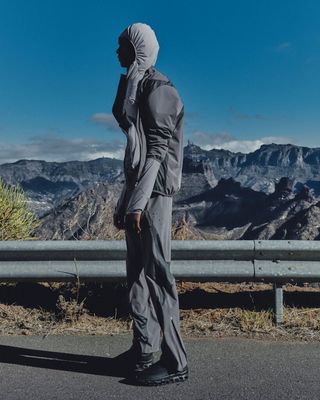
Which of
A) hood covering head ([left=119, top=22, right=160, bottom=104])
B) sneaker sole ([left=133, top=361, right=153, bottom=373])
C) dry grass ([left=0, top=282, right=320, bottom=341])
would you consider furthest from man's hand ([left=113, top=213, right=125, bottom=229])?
dry grass ([left=0, top=282, right=320, bottom=341])

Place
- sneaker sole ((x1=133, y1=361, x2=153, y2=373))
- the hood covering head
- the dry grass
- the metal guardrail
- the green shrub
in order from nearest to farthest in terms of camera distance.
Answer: the hood covering head → sneaker sole ((x1=133, y1=361, x2=153, y2=373)) → the dry grass → the metal guardrail → the green shrub

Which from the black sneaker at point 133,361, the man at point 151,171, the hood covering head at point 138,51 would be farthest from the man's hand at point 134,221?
the black sneaker at point 133,361

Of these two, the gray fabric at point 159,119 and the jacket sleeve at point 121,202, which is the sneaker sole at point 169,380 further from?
the gray fabric at point 159,119

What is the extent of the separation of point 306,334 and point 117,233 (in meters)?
2.59

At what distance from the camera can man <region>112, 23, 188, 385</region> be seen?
3287 mm

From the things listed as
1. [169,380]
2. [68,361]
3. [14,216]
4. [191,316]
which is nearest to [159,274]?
[169,380]

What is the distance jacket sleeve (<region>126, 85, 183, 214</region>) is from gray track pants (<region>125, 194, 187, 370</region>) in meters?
0.14

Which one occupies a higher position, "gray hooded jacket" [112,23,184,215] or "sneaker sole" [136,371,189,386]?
"gray hooded jacket" [112,23,184,215]

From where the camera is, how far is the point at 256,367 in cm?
376

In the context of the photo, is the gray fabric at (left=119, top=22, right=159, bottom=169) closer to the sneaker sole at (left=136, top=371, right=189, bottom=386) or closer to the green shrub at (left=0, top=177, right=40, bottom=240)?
the sneaker sole at (left=136, top=371, right=189, bottom=386)

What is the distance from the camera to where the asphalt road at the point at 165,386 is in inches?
131

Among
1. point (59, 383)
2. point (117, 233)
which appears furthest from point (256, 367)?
point (117, 233)

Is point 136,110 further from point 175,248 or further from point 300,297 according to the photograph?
point 300,297

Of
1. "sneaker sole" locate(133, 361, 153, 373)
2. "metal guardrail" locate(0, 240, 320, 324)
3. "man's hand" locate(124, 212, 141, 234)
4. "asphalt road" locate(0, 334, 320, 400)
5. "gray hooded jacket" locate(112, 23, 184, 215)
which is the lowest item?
"asphalt road" locate(0, 334, 320, 400)
